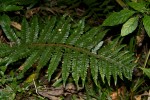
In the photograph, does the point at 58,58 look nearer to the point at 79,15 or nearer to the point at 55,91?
the point at 55,91

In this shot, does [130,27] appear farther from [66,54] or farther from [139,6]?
[66,54]

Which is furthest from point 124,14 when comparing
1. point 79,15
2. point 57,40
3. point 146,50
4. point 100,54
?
point 79,15

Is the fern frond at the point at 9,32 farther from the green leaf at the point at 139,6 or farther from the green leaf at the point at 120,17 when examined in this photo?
the green leaf at the point at 139,6

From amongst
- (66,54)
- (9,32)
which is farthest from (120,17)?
(9,32)

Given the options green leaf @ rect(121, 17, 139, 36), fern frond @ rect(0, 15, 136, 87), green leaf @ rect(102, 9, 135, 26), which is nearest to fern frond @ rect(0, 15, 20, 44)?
fern frond @ rect(0, 15, 136, 87)

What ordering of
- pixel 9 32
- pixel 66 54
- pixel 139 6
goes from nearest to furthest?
pixel 139 6, pixel 66 54, pixel 9 32

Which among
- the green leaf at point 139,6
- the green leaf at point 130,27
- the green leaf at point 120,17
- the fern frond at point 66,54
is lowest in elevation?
the fern frond at point 66,54

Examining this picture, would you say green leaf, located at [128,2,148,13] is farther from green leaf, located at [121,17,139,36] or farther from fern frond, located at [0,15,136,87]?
fern frond, located at [0,15,136,87]

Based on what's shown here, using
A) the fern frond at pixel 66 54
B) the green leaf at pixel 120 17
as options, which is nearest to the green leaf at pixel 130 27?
the green leaf at pixel 120 17
